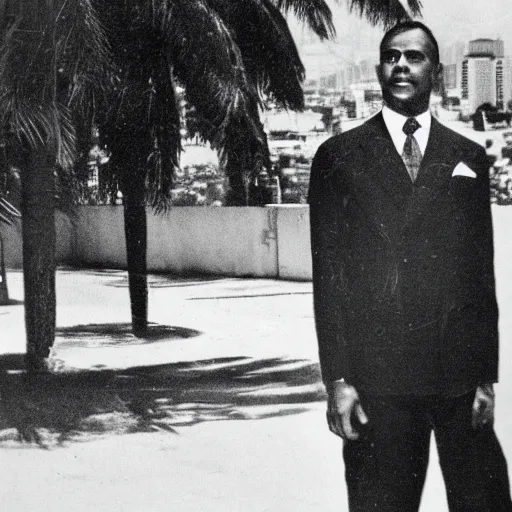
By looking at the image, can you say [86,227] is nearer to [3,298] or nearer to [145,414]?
[3,298]

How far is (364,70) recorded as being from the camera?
401cm

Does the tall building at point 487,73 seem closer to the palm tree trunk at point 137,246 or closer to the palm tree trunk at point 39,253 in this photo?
the palm tree trunk at point 137,246

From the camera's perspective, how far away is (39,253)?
4410 millimetres

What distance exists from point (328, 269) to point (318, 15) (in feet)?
3.75

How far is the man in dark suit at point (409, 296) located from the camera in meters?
3.48

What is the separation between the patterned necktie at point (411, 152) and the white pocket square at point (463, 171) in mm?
140

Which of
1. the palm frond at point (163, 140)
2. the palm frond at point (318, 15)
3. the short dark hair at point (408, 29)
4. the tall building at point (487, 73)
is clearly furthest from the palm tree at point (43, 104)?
the tall building at point (487, 73)

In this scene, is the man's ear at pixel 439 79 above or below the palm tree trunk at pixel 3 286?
above

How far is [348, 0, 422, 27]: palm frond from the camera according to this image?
3969 mm

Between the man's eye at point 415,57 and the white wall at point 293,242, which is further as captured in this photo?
the white wall at point 293,242

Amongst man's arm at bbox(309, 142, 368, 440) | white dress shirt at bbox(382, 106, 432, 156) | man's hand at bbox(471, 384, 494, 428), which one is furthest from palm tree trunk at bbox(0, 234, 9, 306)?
man's hand at bbox(471, 384, 494, 428)

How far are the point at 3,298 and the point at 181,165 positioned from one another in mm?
961

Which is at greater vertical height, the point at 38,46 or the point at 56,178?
the point at 38,46

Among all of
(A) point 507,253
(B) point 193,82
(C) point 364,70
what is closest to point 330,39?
(C) point 364,70
